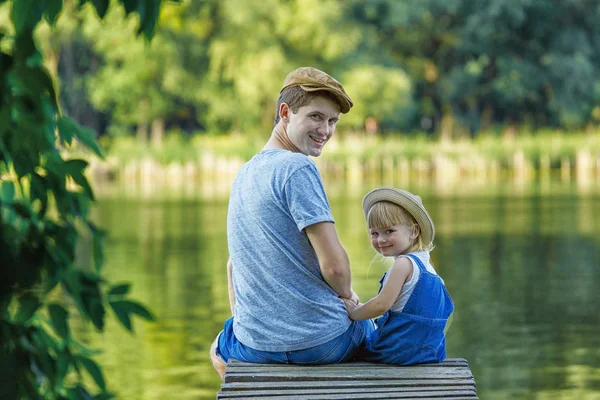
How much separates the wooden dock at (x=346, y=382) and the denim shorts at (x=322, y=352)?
0.04 meters

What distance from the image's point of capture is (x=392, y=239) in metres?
3.89

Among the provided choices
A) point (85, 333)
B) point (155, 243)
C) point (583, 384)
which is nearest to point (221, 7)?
point (155, 243)

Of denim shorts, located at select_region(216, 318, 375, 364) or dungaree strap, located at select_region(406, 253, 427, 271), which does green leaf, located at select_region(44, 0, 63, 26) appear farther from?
dungaree strap, located at select_region(406, 253, 427, 271)

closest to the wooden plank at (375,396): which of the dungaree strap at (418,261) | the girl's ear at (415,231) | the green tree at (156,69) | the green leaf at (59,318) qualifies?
the dungaree strap at (418,261)

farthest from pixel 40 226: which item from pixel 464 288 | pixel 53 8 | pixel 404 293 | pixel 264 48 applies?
pixel 264 48

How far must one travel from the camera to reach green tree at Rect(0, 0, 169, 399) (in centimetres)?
197

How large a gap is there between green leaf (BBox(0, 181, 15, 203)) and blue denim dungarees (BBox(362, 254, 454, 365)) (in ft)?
4.55

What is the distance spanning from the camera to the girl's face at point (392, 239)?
3881 millimetres

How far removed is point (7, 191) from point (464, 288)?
1086 cm

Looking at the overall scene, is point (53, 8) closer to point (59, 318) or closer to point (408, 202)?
point (59, 318)

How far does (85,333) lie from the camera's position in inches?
424

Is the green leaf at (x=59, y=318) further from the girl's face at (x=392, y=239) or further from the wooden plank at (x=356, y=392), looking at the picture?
the girl's face at (x=392, y=239)

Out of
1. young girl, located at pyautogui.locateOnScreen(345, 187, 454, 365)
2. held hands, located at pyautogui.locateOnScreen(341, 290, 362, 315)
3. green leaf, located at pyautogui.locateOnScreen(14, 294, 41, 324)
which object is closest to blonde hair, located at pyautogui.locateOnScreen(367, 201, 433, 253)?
young girl, located at pyautogui.locateOnScreen(345, 187, 454, 365)

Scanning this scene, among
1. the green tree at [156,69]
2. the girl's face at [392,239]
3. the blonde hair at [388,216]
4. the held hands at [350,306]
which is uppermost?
the green tree at [156,69]
